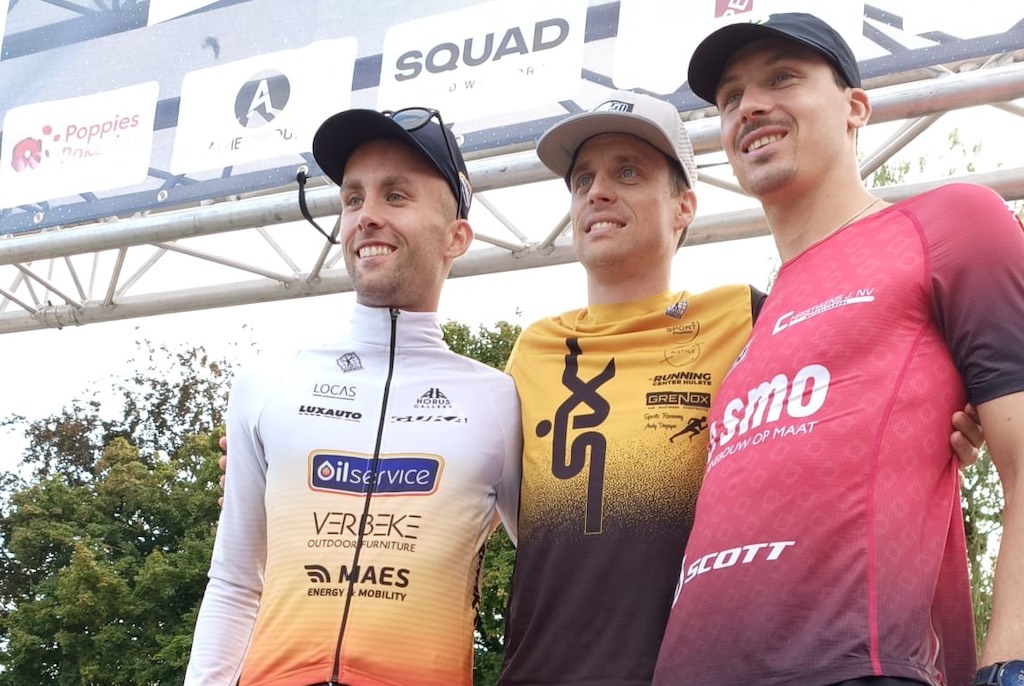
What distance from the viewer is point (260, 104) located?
19.2ft

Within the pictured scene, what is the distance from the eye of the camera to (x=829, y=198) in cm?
248

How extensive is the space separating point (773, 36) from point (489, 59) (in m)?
3.03

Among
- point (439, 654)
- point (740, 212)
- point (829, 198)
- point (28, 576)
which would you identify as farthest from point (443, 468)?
point (28, 576)

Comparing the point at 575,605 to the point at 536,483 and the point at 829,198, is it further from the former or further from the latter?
the point at 829,198

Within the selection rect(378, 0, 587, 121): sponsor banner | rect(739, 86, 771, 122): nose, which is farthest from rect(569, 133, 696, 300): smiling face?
rect(378, 0, 587, 121): sponsor banner

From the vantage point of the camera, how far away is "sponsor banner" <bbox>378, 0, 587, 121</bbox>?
528 cm

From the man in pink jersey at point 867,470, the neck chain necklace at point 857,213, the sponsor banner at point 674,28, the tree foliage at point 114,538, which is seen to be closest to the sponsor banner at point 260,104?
the sponsor banner at point 674,28

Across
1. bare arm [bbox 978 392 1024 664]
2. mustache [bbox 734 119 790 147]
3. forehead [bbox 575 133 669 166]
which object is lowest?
bare arm [bbox 978 392 1024 664]

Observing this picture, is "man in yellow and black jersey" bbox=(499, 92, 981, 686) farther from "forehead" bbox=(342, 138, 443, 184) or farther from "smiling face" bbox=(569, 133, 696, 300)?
"forehead" bbox=(342, 138, 443, 184)

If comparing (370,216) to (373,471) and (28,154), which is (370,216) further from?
(28,154)

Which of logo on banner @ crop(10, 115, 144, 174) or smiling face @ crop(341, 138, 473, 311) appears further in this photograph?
logo on banner @ crop(10, 115, 144, 174)

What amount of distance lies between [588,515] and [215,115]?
4.09 m

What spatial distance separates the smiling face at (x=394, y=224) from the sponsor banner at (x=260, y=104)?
9.27 feet

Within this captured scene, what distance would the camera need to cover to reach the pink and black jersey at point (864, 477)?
6.19ft
